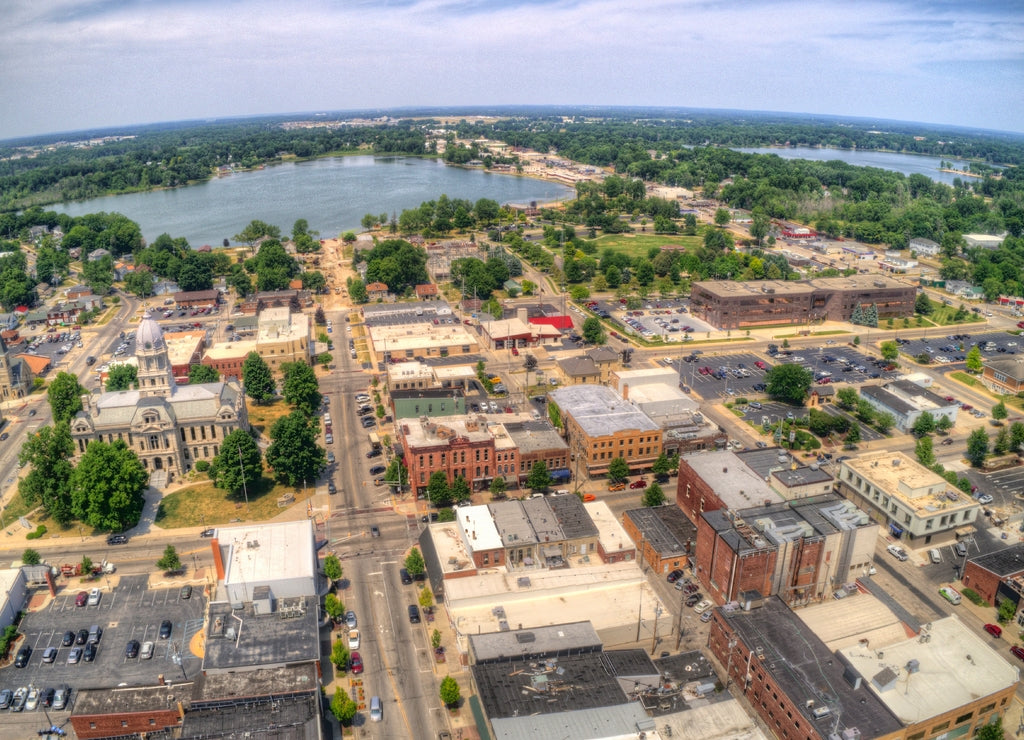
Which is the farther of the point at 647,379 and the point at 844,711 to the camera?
the point at 647,379

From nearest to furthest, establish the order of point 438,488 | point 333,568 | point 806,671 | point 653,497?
1. point 806,671
2. point 333,568
3. point 653,497
4. point 438,488

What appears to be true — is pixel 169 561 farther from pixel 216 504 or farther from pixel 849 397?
pixel 849 397

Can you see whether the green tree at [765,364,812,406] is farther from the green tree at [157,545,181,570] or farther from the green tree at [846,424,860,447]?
the green tree at [157,545,181,570]

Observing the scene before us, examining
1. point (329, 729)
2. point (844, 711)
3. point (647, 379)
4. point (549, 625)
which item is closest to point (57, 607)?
point (329, 729)

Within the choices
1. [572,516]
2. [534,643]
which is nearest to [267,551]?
[534,643]

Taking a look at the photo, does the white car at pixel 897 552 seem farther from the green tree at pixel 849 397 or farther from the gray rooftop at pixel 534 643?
the gray rooftop at pixel 534 643

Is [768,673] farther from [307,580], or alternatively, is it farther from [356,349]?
[356,349]

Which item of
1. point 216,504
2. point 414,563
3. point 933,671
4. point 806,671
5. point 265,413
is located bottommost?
point 216,504
